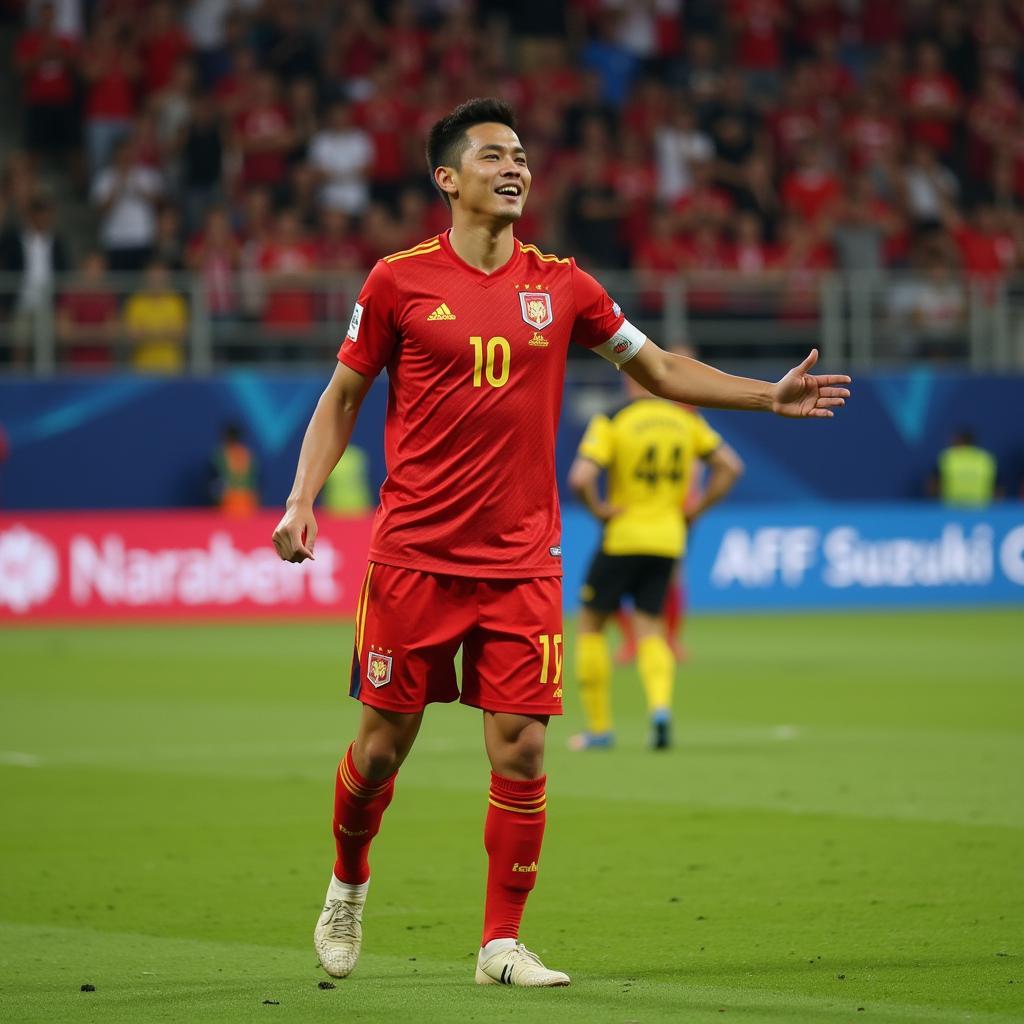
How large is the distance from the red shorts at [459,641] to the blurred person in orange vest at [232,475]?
774 inches

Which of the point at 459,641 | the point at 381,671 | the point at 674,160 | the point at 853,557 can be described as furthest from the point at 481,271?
the point at 674,160

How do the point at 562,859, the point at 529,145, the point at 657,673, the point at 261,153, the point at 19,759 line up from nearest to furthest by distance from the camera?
1. the point at 562,859
2. the point at 19,759
3. the point at 657,673
4. the point at 261,153
5. the point at 529,145

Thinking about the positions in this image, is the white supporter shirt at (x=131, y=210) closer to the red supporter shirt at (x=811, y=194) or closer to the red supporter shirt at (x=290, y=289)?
the red supporter shirt at (x=290, y=289)

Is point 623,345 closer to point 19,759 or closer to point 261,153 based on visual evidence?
point 19,759

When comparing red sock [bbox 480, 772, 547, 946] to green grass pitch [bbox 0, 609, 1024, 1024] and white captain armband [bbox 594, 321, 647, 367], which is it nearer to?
green grass pitch [bbox 0, 609, 1024, 1024]

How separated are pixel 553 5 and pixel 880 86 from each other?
4756mm

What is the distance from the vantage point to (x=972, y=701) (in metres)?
15.7

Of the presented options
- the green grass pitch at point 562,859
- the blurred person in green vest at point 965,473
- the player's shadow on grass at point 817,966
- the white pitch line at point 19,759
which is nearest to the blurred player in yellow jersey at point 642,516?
the green grass pitch at point 562,859

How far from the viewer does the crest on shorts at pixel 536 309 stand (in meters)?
6.46

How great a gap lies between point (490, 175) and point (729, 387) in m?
1.01

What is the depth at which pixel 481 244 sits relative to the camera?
652cm

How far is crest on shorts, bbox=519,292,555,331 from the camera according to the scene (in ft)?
21.2

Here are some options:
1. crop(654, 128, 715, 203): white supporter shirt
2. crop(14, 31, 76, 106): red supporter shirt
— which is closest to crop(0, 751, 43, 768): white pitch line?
crop(14, 31, 76, 106): red supporter shirt

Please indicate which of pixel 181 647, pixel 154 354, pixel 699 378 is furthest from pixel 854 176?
pixel 699 378
